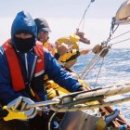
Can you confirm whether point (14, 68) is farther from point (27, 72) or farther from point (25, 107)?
point (25, 107)

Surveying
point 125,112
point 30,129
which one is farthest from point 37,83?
point 125,112

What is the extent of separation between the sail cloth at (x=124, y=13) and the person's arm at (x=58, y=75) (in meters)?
2.20

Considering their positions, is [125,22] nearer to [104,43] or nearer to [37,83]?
[104,43]

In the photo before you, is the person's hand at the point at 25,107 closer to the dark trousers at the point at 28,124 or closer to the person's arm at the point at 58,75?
the dark trousers at the point at 28,124

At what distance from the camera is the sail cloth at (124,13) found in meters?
7.26

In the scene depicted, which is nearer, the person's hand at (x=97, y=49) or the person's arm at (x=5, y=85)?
the person's arm at (x=5, y=85)

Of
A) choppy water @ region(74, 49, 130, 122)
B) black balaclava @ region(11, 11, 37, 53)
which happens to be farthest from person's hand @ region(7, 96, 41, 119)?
choppy water @ region(74, 49, 130, 122)

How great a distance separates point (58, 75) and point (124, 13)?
236 centimetres

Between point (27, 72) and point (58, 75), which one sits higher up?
point (27, 72)

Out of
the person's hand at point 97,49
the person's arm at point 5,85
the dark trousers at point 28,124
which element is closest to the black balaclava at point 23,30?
the person's arm at point 5,85

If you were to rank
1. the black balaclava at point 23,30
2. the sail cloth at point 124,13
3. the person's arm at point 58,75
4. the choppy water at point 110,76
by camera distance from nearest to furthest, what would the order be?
the black balaclava at point 23,30
the person's arm at point 58,75
the sail cloth at point 124,13
the choppy water at point 110,76

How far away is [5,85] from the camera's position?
16.0 ft

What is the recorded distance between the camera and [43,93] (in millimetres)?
5277

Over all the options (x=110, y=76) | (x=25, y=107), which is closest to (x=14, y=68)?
(x=25, y=107)
